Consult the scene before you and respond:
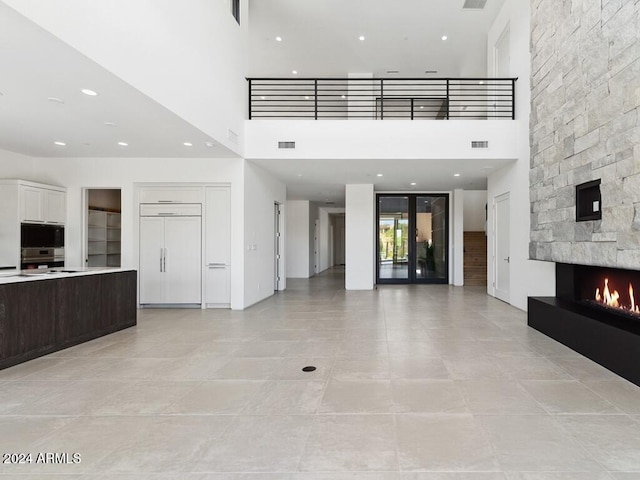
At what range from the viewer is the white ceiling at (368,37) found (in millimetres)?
8258

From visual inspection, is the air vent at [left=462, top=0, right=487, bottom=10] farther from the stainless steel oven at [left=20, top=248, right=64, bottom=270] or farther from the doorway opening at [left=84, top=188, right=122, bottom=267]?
the stainless steel oven at [left=20, top=248, right=64, bottom=270]

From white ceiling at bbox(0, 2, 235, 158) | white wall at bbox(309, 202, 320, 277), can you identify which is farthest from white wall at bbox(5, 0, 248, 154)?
white wall at bbox(309, 202, 320, 277)

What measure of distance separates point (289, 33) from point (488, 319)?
8.01 metres

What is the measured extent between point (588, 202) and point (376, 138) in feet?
13.0

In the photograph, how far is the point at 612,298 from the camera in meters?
4.80

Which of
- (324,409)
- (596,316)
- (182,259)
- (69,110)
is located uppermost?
(69,110)

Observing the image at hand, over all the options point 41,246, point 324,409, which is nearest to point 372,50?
point 41,246

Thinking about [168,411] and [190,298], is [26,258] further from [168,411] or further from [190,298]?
[168,411]

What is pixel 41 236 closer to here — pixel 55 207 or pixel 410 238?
pixel 55 207

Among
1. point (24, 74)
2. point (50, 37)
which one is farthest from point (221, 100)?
point (50, 37)

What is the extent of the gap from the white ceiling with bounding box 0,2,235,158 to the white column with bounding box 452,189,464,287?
7.64 meters

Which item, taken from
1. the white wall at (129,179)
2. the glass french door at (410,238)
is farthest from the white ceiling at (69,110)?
the glass french door at (410,238)

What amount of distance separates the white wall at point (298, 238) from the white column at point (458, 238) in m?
5.37

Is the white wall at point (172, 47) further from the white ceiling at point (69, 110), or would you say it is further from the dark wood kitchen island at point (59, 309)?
the dark wood kitchen island at point (59, 309)
